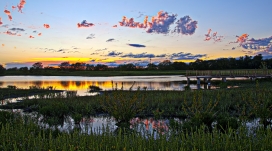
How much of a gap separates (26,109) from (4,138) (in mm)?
12290

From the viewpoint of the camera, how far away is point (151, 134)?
34.6 feet

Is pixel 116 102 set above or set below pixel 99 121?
above

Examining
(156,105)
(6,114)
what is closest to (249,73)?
(156,105)

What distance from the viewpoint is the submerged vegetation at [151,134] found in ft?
22.2

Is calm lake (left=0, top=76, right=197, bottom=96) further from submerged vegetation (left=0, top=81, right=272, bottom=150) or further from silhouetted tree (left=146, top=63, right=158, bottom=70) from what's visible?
silhouetted tree (left=146, top=63, right=158, bottom=70)

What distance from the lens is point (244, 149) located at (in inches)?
255

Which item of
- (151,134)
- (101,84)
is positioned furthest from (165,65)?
(151,134)

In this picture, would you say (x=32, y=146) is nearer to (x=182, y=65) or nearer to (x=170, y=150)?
(x=170, y=150)

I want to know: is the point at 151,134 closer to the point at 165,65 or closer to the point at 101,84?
the point at 101,84

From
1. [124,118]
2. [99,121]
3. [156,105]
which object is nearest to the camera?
[124,118]

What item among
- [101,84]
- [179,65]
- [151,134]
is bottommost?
[101,84]

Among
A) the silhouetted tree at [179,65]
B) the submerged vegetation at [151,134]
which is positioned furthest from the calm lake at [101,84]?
the silhouetted tree at [179,65]

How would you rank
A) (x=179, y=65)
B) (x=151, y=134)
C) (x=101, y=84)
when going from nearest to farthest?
(x=151, y=134)
(x=101, y=84)
(x=179, y=65)

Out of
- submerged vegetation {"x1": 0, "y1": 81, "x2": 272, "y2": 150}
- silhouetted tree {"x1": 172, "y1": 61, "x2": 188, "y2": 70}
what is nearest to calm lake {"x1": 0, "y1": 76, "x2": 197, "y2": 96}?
submerged vegetation {"x1": 0, "y1": 81, "x2": 272, "y2": 150}
